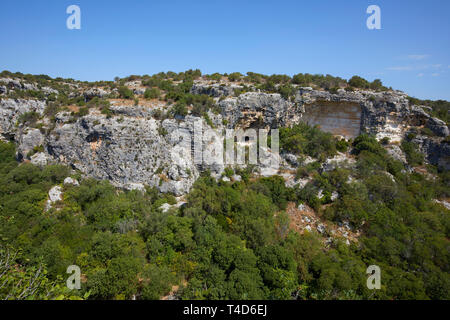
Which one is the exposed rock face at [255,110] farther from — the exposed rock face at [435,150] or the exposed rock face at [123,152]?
the exposed rock face at [435,150]

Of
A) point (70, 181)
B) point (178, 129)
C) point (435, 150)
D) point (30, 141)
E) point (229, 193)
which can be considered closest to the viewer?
point (229, 193)

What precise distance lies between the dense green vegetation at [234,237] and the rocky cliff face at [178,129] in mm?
2056

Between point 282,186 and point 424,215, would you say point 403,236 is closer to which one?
point 424,215

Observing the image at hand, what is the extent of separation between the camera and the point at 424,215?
1955 centimetres

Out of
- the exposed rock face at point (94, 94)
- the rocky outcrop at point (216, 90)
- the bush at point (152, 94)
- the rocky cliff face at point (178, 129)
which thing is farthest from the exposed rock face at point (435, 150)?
the exposed rock face at point (94, 94)

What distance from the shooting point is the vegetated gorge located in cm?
1445

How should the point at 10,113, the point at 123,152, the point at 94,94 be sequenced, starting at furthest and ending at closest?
the point at 10,113, the point at 94,94, the point at 123,152

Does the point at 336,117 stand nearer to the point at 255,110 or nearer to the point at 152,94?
the point at 255,110

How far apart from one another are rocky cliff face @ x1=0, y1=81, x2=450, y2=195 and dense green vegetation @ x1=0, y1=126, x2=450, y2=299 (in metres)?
2.06

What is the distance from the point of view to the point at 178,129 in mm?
24922

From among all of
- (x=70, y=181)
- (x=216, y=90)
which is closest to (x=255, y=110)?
(x=216, y=90)

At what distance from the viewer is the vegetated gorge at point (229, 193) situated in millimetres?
14453

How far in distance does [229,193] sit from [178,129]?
9998 mm
